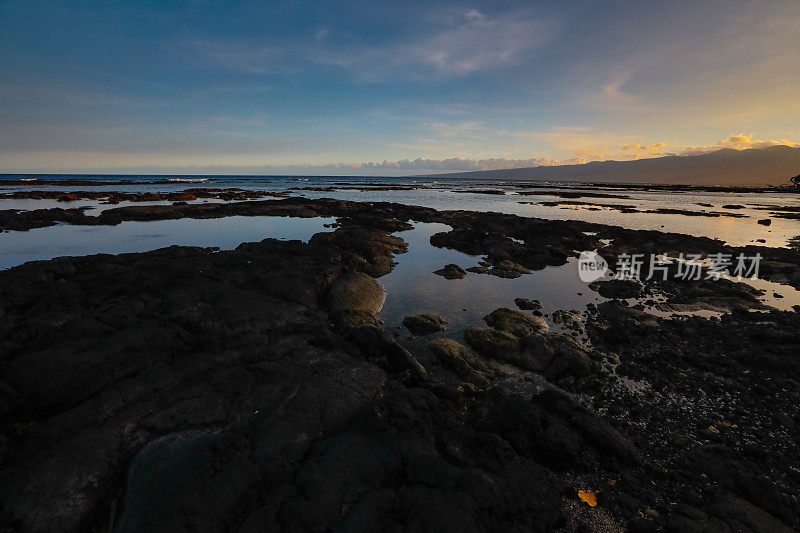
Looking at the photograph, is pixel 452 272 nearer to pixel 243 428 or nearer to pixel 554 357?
pixel 554 357

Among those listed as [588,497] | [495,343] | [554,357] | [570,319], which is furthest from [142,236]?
[588,497]

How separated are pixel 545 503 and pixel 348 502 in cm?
446

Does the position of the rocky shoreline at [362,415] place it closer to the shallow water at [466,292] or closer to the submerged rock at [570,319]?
the submerged rock at [570,319]

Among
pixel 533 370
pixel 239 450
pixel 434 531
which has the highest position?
pixel 239 450

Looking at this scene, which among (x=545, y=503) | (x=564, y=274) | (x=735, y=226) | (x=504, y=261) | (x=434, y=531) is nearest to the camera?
(x=434, y=531)

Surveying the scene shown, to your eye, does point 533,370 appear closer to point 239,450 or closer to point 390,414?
point 390,414

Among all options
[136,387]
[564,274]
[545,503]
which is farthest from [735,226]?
[136,387]

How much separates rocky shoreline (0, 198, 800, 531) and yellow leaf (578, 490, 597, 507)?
36mm

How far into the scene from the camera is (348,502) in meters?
6.54

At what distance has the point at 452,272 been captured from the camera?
26.2 m

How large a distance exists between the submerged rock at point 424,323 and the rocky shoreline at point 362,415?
0.19 meters

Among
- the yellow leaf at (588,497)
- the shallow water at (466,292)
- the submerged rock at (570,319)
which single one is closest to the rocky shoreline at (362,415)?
the yellow leaf at (588,497)

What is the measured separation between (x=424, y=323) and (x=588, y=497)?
988 cm

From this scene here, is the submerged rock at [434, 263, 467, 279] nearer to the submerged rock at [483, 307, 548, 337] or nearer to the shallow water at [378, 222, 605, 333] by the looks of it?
the shallow water at [378, 222, 605, 333]
